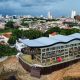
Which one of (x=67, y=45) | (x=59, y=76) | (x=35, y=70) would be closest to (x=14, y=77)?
(x=35, y=70)

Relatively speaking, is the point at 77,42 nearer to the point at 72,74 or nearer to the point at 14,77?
the point at 72,74

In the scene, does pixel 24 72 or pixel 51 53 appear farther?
pixel 24 72

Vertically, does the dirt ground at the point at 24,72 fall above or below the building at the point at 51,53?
below

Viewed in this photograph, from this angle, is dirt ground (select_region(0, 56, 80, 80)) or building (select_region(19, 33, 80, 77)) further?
building (select_region(19, 33, 80, 77))

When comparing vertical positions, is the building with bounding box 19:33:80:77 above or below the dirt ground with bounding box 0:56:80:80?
above
